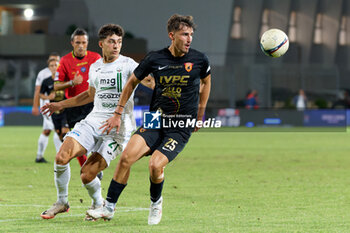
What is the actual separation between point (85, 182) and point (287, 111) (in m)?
30.2

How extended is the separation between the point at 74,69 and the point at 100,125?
2794mm

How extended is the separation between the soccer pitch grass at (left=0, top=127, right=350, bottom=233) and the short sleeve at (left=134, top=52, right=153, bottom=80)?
5.31 ft

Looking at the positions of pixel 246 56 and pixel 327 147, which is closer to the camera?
pixel 327 147

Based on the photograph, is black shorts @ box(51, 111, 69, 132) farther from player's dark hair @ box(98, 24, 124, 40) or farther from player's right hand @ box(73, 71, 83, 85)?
player's dark hair @ box(98, 24, 124, 40)

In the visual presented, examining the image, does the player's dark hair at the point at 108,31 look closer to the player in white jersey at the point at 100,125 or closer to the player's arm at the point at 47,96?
the player in white jersey at the point at 100,125

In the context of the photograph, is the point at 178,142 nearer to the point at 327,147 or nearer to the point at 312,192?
the point at 312,192

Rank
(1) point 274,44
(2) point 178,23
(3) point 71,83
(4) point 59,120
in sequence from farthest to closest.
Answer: (4) point 59,120, (3) point 71,83, (1) point 274,44, (2) point 178,23

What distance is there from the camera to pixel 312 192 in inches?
415

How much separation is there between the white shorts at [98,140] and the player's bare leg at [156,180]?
0.72 m

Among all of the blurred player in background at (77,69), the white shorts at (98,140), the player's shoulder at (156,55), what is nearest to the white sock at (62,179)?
the white shorts at (98,140)

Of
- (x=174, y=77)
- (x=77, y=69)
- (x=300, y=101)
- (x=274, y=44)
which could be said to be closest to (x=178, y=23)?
(x=174, y=77)

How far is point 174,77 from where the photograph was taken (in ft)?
24.6

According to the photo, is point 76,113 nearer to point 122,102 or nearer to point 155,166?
point 122,102

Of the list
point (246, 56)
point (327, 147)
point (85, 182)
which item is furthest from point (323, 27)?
point (85, 182)
